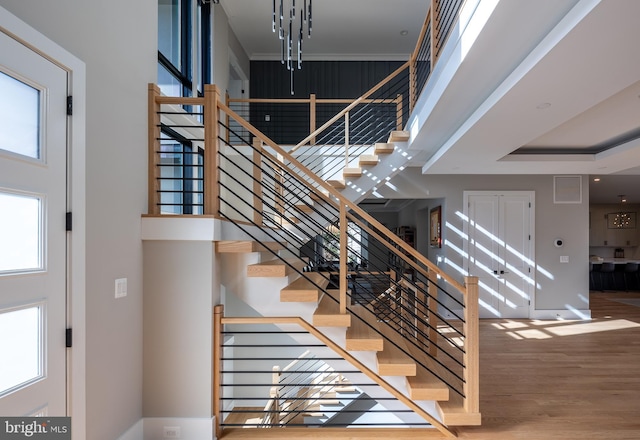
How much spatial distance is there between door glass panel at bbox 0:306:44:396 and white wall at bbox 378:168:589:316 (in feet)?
19.1

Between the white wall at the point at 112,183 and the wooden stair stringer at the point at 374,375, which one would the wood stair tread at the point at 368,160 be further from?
the white wall at the point at 112,183

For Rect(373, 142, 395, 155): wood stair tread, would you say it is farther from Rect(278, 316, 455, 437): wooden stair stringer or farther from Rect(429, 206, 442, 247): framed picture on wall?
Rect(278, 316, 455, 437): wooden stair stringer

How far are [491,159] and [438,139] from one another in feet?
3.31

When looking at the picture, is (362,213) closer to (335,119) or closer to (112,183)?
(112,183)

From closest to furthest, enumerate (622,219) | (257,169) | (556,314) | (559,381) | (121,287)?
(121,287) → (559,381) → (257,169) → (556,314) → (622,219)

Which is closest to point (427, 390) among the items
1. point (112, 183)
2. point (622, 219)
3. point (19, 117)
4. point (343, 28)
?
point (112, 183)

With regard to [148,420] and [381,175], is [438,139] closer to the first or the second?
[381,175]

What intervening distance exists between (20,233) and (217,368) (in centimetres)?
162

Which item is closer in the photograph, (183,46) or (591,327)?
(183,46)

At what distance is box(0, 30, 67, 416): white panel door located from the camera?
178 cm

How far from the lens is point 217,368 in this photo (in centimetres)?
291

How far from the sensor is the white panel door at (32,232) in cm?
178

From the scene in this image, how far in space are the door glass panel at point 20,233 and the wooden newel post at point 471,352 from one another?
2686 millimetres

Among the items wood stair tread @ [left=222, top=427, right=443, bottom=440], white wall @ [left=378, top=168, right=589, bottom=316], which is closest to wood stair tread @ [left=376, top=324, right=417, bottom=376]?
wood stair tread @ [left=222, top=427, right=443, bottom=440]
